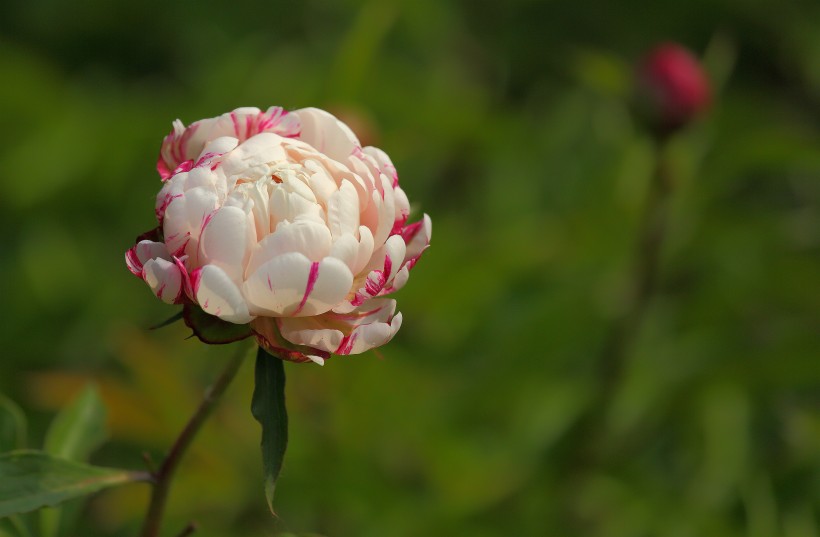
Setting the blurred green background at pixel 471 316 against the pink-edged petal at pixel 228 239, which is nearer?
the pink-edged petal at pixel 228 239

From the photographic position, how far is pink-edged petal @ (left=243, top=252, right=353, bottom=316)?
0.58m

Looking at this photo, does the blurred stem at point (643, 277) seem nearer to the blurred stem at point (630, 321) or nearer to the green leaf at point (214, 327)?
the blurred stem at point (630, 321)

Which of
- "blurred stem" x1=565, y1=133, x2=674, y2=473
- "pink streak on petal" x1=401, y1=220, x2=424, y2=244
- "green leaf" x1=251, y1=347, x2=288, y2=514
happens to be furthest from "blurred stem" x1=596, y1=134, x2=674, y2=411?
"green leaf" x1=251, y1=347, x2=288, y2=514

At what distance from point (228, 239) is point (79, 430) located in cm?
34

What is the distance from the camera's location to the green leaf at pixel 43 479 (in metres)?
0.62

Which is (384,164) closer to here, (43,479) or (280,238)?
(280,238)

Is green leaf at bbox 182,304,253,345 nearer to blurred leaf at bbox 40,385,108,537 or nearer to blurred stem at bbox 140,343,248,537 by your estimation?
blurred stem at bbox 140,343,248,537

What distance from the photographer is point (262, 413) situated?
23.8 inches

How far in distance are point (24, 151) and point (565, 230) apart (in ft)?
3.14

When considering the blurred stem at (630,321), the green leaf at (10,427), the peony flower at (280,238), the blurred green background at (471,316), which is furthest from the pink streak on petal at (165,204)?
the blurred stem at (630,321)

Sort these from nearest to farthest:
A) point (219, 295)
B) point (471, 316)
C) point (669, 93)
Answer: point (219, 295) → point (669, 93) → point (471, 316)

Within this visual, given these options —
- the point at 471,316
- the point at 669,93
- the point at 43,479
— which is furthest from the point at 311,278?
the point at 471,316

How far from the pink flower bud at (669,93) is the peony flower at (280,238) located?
70 cm

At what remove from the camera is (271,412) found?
0.61m
